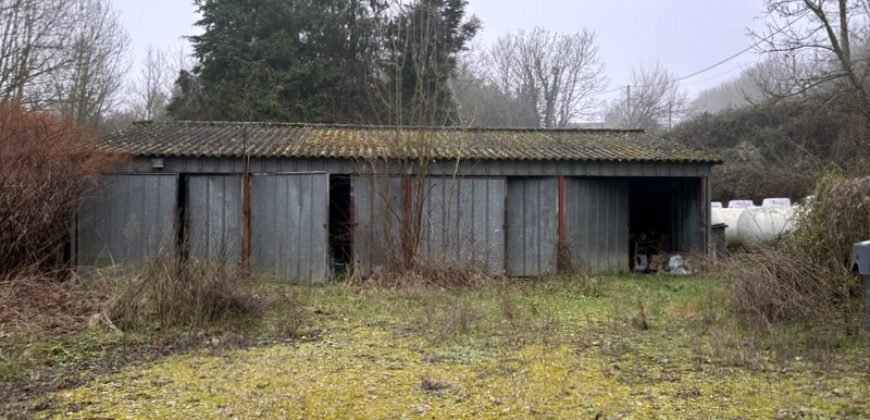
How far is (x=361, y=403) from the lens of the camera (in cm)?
436

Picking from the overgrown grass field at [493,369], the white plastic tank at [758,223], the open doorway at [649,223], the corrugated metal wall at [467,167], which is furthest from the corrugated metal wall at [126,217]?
the white plastic tank at [758,223]

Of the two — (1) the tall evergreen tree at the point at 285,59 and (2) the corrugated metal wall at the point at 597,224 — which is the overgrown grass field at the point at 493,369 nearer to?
(2) the corrugated metal wall at the point at 597,224

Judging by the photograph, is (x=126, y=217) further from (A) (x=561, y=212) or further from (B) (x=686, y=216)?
(B) (x=686, y=216)

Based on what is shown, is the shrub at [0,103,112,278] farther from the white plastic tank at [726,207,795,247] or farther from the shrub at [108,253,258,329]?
the white plastic tank at [726,207,795,247]

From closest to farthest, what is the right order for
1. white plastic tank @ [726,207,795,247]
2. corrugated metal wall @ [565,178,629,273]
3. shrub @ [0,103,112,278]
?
1. shrub @ [0,103,112,278]
2. corrugated metal wall @ [565,178,629,273]
3. white plastic tank @ [726,207,795,247]

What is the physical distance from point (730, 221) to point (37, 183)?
588 inches

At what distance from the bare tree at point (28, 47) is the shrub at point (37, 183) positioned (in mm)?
9207

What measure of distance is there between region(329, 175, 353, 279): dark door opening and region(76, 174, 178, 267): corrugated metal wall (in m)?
3.04

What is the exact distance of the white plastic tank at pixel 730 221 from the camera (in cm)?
1506

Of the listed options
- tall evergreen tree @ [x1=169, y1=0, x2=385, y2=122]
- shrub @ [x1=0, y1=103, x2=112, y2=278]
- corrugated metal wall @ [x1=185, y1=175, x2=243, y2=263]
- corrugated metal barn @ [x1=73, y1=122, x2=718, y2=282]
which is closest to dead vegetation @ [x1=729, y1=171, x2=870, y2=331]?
corrugated metal barn @ [x1=73, y1=122, x2=718, y2=282]

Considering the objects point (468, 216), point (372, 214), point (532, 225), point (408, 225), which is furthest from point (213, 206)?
point (532, 225)

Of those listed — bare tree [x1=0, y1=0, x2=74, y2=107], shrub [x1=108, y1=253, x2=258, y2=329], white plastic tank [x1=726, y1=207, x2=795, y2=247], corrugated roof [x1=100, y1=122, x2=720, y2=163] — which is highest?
bare tree [x1=0, y1=0, x2=74, y2=107]

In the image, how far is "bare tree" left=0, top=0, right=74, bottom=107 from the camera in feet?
56.7

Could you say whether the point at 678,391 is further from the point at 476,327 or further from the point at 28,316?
the point at 28,316
